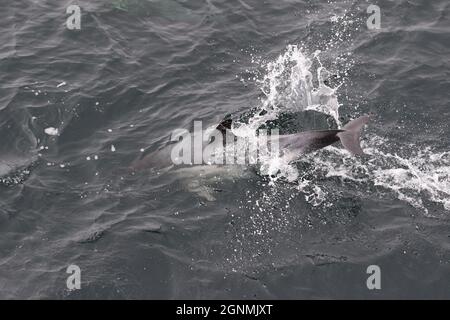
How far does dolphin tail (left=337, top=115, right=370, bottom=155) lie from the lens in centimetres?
1372

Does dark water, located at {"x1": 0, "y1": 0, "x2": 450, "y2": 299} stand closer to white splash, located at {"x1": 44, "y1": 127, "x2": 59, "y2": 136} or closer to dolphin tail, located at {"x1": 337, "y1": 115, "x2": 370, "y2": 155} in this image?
white splash, located at {"x1": 44, "y1": 127, "x2": 59, "y2": 136}

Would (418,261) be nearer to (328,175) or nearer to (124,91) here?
(328,175)

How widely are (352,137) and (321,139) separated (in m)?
0.72

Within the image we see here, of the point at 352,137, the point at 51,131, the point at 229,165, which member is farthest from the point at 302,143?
Result: the point at 51,131

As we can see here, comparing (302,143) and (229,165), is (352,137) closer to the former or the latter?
(302,143)

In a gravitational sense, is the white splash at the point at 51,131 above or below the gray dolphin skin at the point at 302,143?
above

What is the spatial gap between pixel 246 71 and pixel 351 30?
4040 millimetres

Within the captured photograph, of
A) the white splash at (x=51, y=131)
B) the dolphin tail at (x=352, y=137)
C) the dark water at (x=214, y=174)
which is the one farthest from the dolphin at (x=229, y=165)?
the white splash at (x=51, y=131)

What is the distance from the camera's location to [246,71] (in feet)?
60.1

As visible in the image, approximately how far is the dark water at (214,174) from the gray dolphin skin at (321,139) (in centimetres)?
52

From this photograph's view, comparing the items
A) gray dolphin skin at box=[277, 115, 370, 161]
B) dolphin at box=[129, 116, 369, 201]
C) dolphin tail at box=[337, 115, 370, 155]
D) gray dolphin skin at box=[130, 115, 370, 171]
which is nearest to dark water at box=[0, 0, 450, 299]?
dolphin at box=[129, 116, 369, 201]

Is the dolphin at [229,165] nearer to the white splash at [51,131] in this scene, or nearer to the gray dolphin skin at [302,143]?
the gray dolphin skin at [302,143]

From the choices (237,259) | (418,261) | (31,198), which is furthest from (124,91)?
(418,261)

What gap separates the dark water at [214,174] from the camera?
40.0 ft
